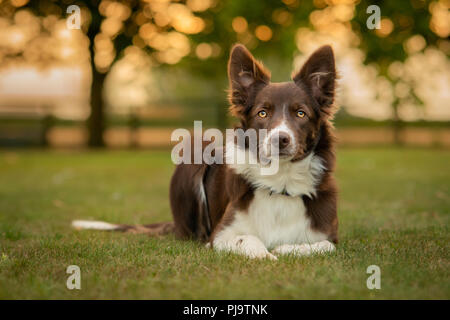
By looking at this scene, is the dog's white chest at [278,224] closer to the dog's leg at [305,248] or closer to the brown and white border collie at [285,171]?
the brown and white border collie at [285,171]

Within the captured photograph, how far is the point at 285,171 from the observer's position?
4.91 metres

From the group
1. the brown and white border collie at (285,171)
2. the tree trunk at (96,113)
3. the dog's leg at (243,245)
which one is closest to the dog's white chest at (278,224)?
the brown and white border collie at (285,171)

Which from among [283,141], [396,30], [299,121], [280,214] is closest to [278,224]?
[280,214]

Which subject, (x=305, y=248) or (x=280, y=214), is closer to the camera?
(x=305, y=248)

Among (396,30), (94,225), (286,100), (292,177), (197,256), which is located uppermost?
(396,30)

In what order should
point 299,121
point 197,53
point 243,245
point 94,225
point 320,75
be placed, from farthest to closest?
point 197,53 → point 94,225 → point 320,75 → point 299,121 → point 243,245

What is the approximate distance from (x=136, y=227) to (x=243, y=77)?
2.44 m

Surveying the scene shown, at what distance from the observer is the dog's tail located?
6189mm

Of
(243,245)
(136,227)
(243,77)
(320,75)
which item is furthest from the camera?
(136,227)

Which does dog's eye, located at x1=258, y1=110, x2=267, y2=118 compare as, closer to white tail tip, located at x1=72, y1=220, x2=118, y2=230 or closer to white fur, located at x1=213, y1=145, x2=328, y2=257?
white fur, located at x1=213, y1=145, x2=328, y2=257

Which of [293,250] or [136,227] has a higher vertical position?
[293,250]

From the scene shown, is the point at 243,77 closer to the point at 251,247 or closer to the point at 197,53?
the point at 251,247

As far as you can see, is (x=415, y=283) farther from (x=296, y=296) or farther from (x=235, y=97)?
(x=235, y=97)

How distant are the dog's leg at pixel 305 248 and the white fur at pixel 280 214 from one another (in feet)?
0.43
